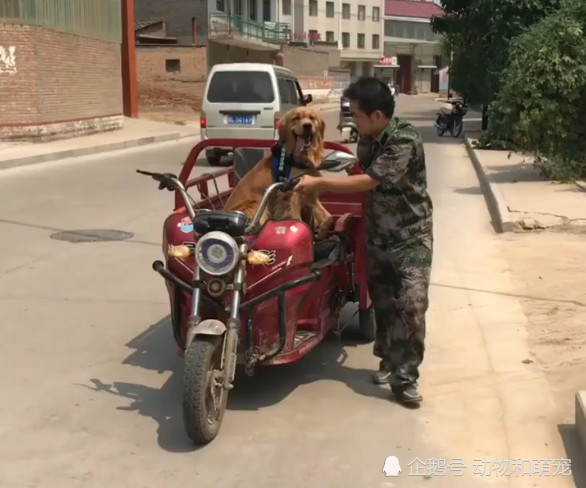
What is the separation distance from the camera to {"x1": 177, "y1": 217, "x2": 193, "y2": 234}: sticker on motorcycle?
481 centimetres

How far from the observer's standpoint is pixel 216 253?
4.25 m

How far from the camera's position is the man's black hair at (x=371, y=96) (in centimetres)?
450

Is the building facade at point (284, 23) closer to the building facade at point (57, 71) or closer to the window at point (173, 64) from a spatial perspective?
the window at point (173, 64)

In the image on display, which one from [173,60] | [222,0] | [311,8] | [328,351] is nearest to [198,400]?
[328,351]

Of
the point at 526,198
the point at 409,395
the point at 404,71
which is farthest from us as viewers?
the point at 404,71

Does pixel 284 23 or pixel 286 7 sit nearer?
pixel 284 23

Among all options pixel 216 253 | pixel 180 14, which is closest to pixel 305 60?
pixel 180 14

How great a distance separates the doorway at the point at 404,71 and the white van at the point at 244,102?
93.7 m

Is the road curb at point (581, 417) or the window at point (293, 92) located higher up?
the window at point (293, 92)

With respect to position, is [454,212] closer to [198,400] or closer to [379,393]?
[379,393]

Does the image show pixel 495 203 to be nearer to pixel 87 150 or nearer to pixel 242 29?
pixel 87 150

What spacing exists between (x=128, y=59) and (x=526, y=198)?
22.6m

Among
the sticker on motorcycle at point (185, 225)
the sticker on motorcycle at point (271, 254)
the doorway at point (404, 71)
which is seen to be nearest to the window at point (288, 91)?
the sticker on motorcycle at point (185, 225)

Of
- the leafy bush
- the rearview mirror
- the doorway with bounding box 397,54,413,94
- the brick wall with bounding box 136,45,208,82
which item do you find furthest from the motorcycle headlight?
the doorway with bounding box 397,54,413,94
